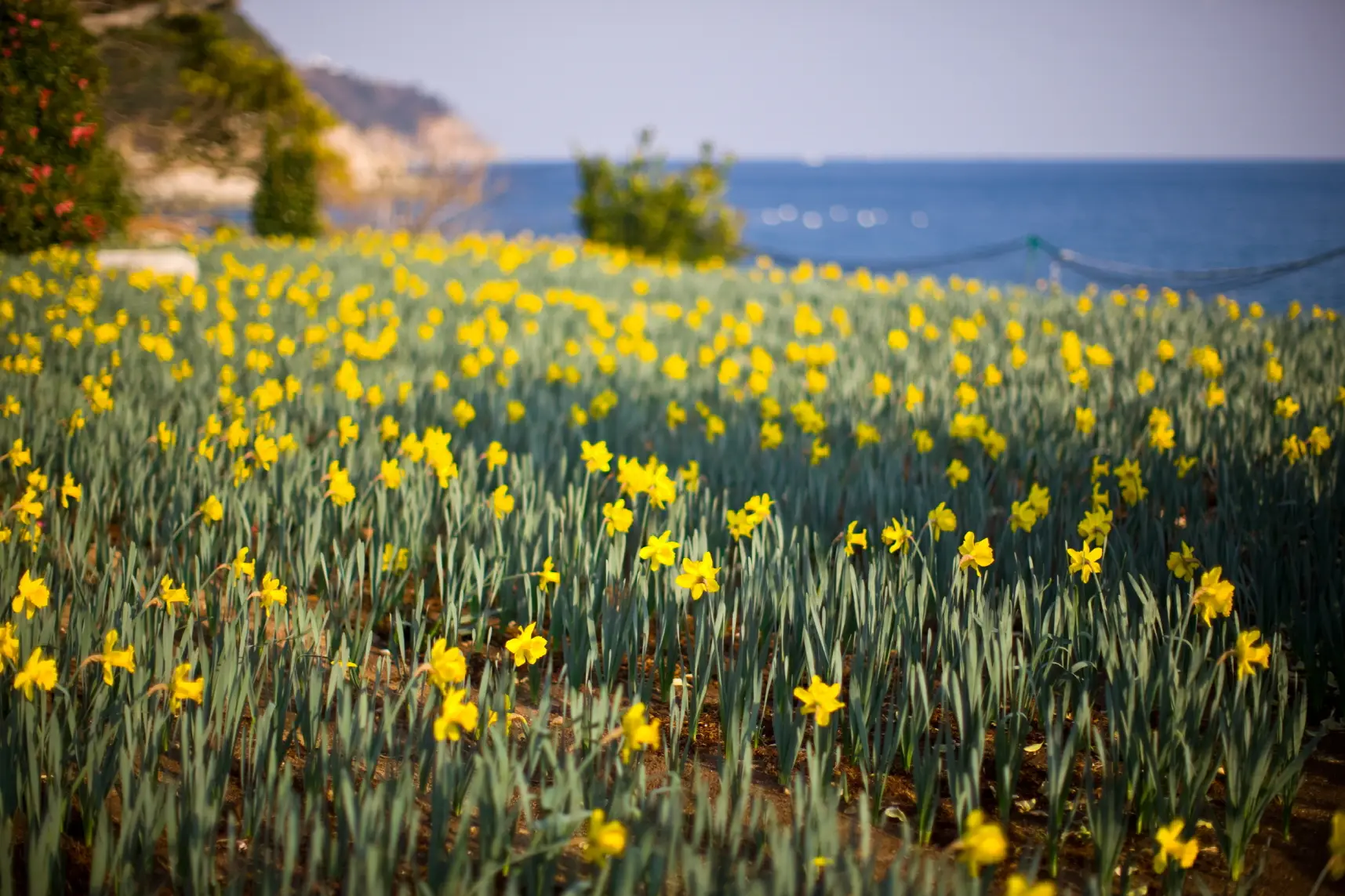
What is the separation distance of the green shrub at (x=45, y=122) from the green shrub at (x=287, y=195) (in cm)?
892

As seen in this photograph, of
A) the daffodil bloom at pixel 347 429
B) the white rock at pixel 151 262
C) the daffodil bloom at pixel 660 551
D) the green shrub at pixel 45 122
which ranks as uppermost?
the green shrub at pixel 45 122

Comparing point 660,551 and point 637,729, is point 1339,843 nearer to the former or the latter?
point 637,729

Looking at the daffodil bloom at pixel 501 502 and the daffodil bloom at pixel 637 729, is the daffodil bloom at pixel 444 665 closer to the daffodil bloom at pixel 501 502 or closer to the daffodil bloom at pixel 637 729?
the daffodil bloom at pixel 637 729

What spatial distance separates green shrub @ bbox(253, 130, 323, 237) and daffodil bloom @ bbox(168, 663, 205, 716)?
16.3m

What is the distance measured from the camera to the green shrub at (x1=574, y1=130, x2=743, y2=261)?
702 inches

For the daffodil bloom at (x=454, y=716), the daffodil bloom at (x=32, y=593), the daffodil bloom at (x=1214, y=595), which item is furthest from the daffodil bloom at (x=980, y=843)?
the daffodil bloom at (x=32, y=593)

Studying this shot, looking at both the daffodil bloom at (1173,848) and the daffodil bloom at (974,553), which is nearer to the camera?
the daffodil bloom at (1173,848)

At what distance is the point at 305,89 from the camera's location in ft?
80.7

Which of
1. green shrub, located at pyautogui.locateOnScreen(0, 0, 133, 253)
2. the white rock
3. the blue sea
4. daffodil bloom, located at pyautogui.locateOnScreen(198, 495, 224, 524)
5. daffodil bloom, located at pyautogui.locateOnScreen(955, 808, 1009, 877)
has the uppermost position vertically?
the blue sea

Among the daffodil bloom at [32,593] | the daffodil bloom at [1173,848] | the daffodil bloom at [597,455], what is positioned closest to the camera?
the daffodil bloom at [1173,848]

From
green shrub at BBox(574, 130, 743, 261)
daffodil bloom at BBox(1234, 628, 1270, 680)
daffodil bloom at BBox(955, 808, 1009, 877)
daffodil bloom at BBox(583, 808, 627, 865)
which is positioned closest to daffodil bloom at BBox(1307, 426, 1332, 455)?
daffodil bloom at BBox(1234, 628, 1270, 680)

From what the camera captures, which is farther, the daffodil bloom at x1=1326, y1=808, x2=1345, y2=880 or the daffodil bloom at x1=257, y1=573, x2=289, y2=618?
the daffodil bloom at x1=257, y1=573, x2=289, y2=618

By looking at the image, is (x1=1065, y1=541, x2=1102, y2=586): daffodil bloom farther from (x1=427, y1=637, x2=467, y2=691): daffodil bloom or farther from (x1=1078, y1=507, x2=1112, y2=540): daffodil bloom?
(x1=427, y1=637, x2=467, y2=691): daffodil bloom

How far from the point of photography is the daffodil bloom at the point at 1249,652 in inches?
71.9
